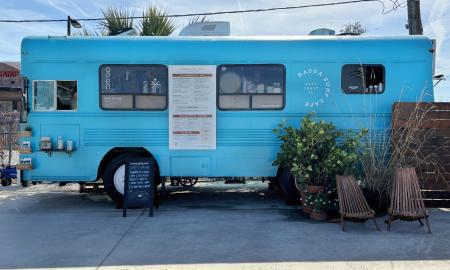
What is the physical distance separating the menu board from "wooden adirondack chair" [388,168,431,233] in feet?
10.4

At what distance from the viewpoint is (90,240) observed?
6.12 meters

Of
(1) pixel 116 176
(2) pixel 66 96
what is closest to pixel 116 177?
(1) pixel 116 176

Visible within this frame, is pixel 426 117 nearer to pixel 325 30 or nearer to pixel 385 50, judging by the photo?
pixel 385 50

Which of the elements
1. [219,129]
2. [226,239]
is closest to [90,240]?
[226,239]

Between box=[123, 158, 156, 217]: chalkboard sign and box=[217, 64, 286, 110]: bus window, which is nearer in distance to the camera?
box=[123, 158, 156, 217]: chalkboard sign

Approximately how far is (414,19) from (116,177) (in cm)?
889

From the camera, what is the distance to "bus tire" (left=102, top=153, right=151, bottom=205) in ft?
26.8

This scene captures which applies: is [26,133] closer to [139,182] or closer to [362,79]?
[139,182]

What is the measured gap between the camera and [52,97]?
8.20 metres

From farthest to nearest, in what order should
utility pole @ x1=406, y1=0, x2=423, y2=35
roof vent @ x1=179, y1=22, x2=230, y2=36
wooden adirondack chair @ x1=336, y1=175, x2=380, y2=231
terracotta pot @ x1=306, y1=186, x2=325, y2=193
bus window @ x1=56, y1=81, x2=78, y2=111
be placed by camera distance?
1. utility pole @ x1=406, y1=0, x2=423, y2=35
2. roof vent @ x1=179, y1=22, x2=230, y2=36
3. bus window @ x1=56, y1=81, x2=78, y2=111
4. terracotta pot @ x1=306, y1=186, x2=325, y2=193
5. wooden adirondack chair @ x1=336, y1=175, x2=380, y2=231

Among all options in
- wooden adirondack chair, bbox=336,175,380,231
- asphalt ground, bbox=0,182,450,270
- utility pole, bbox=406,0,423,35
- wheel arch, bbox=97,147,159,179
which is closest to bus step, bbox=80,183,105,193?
asphalt ground, bbox=0,182,450,270

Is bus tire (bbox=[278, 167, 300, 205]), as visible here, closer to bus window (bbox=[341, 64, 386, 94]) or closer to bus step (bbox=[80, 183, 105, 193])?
bus window (bbox=[341, 64, 386, 94])

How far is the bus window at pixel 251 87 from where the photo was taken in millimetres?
8141

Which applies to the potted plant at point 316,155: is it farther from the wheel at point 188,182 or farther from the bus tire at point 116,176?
the wheel at point 188,182
